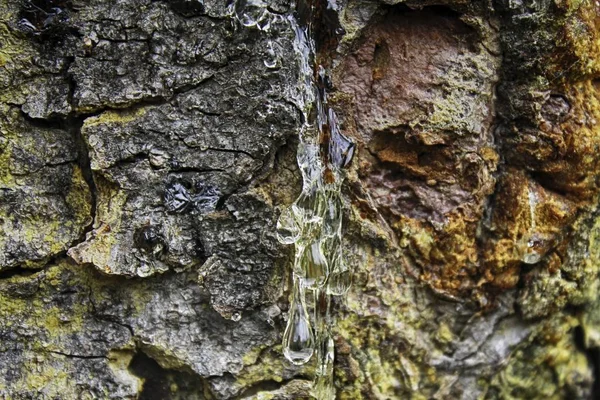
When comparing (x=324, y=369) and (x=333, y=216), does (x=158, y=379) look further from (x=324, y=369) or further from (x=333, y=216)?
(x=333, y=216)

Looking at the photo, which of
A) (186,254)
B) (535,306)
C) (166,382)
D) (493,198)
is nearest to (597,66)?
(493,198)

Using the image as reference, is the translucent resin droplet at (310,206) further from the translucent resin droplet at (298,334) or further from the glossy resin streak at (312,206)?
the translucent resin droplet at (298,334)

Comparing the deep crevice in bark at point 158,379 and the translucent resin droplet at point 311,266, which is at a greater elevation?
the translucent resin droplet at point 311,266

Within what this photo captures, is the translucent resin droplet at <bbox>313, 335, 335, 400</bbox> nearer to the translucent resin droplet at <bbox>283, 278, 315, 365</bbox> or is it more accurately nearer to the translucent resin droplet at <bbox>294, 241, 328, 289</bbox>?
the translucent resin droplet at <bbox>283, 278, 315, 365</bbox>

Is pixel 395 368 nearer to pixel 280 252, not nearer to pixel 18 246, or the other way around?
pixel 280 252

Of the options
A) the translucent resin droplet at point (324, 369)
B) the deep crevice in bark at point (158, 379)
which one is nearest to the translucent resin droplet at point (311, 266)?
the translucent resin droplet at point (324, 369)

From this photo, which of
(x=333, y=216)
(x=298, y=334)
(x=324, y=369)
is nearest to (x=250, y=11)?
(x=333, y=216)
